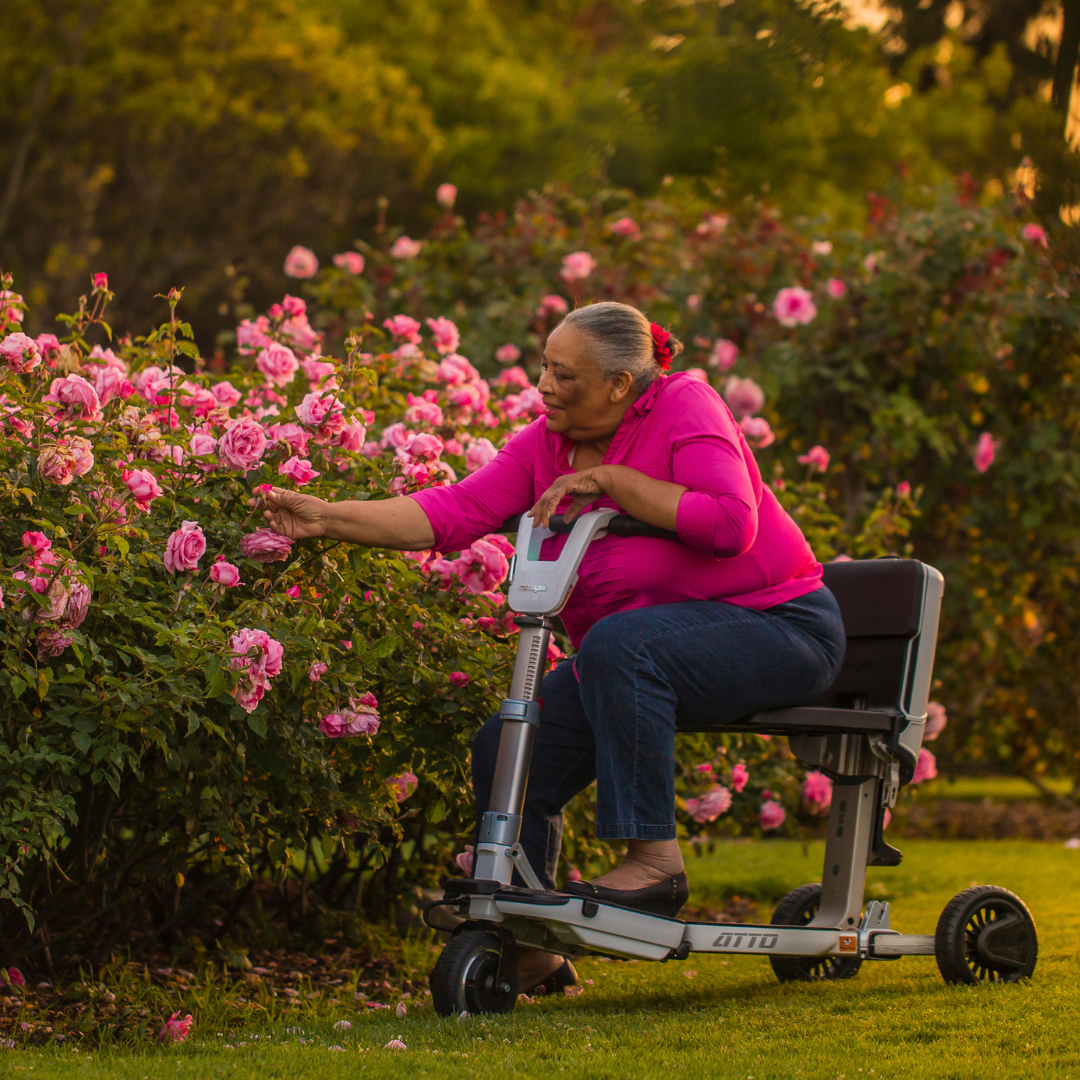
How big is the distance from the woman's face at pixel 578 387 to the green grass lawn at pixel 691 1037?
128 centimetres

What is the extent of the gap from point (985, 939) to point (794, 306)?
3449mm

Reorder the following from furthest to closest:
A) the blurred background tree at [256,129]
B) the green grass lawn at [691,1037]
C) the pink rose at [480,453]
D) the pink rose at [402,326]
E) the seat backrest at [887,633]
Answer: the blurred background tree at [256,129] < the pink rose at [402,326] < the pink rose at [480,453] < the seat backrest at [887,633] < the green grass lawn at [691,1037]

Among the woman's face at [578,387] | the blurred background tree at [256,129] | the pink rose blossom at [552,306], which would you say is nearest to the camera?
the woman's face at [578,387]

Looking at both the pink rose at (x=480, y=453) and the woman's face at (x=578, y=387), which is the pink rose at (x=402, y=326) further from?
the woman's face at (x=578, y=387)

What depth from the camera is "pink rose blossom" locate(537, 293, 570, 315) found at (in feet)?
20.0

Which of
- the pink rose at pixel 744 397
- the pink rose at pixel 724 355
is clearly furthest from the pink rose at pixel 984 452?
the pink rose at pixel 724 355

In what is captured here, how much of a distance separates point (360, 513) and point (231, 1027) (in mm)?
1200

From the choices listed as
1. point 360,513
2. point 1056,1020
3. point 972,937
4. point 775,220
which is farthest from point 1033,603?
point 360,513

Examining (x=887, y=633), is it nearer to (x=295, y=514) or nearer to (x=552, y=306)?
(x=295, y=514)

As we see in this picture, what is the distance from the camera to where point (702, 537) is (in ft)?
9.94

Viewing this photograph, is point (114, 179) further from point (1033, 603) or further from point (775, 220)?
point (1033, 603)

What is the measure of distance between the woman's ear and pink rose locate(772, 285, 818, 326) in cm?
330

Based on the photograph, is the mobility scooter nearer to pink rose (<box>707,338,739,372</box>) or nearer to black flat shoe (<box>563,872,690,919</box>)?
black flat shoe (<box>563,872,690,919</box>)

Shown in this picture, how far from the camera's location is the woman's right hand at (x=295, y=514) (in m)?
3.13
